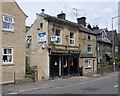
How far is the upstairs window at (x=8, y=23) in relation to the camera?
66.5ft

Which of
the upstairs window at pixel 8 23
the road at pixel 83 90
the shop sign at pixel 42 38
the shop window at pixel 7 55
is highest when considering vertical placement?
the upstairs window at pixel 8 23

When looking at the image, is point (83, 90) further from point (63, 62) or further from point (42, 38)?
point (63, 62)

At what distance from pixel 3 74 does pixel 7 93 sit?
16.4 ft

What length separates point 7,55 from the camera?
20312mm

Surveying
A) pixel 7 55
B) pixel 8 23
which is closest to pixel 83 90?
pixel 7 55

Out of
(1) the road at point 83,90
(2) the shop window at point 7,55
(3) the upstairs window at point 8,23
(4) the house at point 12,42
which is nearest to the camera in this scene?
(1) the road at point 83,90

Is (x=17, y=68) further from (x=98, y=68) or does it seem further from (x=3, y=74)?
(x=98, y=68)

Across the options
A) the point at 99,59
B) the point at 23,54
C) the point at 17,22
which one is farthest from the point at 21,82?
the point at 99,59

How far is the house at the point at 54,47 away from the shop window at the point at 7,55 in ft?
13.6

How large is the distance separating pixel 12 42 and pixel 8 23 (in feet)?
5.48

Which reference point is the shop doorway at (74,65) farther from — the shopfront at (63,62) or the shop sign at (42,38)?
the shop sign at (42,38)

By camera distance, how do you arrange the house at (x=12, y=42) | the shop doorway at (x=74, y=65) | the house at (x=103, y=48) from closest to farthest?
the house at (x=12, y=42), the shop doorway at (x=74, y=65), the house at (x=103, y=48)

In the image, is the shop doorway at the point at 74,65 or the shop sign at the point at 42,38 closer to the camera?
the shop sign at the point at 42,38

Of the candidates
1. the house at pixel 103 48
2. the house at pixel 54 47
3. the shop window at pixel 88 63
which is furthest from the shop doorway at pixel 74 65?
the house at pixel 103 48
